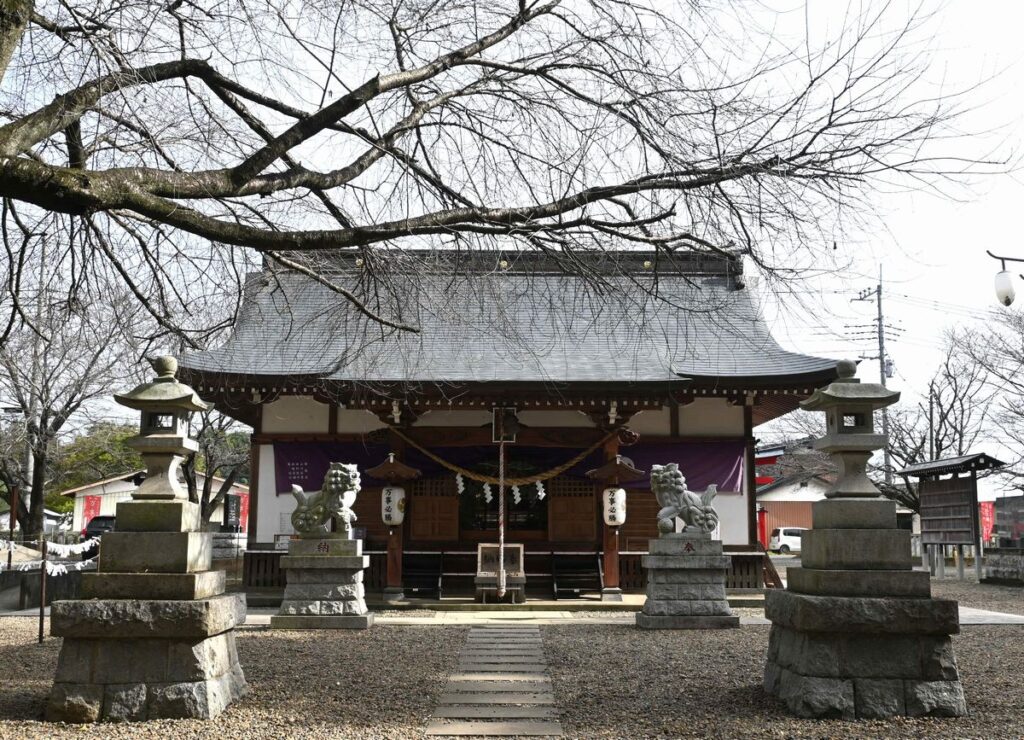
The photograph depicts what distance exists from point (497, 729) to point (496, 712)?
0.47m

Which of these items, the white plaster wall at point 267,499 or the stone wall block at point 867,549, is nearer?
the stone wall block at point 867,549

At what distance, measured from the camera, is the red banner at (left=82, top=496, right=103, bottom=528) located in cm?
4188

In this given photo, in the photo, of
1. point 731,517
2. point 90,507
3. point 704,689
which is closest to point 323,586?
point 704,689

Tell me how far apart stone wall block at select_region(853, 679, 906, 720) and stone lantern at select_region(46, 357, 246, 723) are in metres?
4.01

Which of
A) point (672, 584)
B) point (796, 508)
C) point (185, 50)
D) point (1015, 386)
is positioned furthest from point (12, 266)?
point (796, 508)

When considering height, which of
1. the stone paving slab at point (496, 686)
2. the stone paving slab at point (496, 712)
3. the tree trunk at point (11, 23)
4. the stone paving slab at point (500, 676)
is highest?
the tree trunk at point (11, 23)

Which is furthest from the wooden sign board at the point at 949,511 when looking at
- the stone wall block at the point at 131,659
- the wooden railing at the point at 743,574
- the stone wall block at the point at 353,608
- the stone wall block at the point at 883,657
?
the stone wall block at the point at 131,659

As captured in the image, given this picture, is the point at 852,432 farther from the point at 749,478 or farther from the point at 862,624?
the point at 749,478

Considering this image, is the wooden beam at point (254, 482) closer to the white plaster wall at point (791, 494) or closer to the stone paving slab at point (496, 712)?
the stone paving slab at point (496, 712)

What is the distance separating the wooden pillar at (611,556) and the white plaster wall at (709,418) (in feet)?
5.47

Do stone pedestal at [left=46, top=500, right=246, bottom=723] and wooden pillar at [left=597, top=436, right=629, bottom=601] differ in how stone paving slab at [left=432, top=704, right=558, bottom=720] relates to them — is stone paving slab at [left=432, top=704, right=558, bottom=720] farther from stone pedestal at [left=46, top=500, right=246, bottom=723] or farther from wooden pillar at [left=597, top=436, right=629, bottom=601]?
wooden pillar at [left=597, top=436, right=629, bottom=601]

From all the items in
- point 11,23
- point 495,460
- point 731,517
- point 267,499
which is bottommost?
point 731,517

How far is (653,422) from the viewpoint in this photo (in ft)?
50.1

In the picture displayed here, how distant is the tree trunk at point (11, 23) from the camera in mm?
4656
